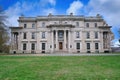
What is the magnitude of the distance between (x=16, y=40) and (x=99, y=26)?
87.5 feet

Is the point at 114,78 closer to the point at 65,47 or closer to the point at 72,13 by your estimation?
the point at 65,47

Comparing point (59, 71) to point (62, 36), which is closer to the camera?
point (59, 71)

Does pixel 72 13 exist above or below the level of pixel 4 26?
above

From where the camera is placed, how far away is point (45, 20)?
53.0 m

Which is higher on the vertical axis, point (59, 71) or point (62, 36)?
point (62, 36)

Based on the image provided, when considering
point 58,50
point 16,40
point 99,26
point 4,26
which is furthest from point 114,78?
point 16,40

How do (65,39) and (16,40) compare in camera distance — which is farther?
(16,40)

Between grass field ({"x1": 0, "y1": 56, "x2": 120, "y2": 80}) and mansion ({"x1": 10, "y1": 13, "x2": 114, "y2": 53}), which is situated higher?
mansion ({"x1": 10, "y1": 13, "x2": 114, "y2": 53})

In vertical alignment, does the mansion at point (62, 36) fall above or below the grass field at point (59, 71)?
above

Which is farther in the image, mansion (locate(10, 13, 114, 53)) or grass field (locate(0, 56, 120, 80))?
mansion (locate(10, 13, 114, 53))

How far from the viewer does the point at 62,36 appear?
5150cm

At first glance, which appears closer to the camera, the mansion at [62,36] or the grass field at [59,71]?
the grass field at [59,71]

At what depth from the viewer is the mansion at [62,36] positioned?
51.0 meters

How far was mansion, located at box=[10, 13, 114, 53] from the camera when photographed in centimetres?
5100
